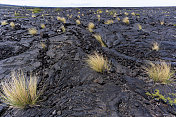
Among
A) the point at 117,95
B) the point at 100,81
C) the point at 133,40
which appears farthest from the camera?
the point at 133,40

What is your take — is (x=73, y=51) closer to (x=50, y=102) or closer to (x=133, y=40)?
(x=50, y=102)

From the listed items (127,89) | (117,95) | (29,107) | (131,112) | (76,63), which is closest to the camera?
(131,112)

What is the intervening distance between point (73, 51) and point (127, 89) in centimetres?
290

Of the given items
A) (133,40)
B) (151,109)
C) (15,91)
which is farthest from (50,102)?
(133,40)

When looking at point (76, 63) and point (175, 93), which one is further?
point (76, 63)

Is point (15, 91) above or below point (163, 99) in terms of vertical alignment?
above

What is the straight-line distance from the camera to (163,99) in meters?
2.13

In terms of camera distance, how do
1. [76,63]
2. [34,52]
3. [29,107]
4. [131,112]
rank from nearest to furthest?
[131,112] < [29,107] < [76,63] < [34,52]

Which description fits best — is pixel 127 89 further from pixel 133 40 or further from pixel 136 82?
pixel 133 40

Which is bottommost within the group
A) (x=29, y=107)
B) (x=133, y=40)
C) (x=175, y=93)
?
(x=29, y=107)

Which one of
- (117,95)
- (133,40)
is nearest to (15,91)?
(117,95)

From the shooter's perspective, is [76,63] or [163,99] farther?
[76,63]

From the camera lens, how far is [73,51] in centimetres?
471

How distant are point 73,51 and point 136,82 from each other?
2887 millimetres
